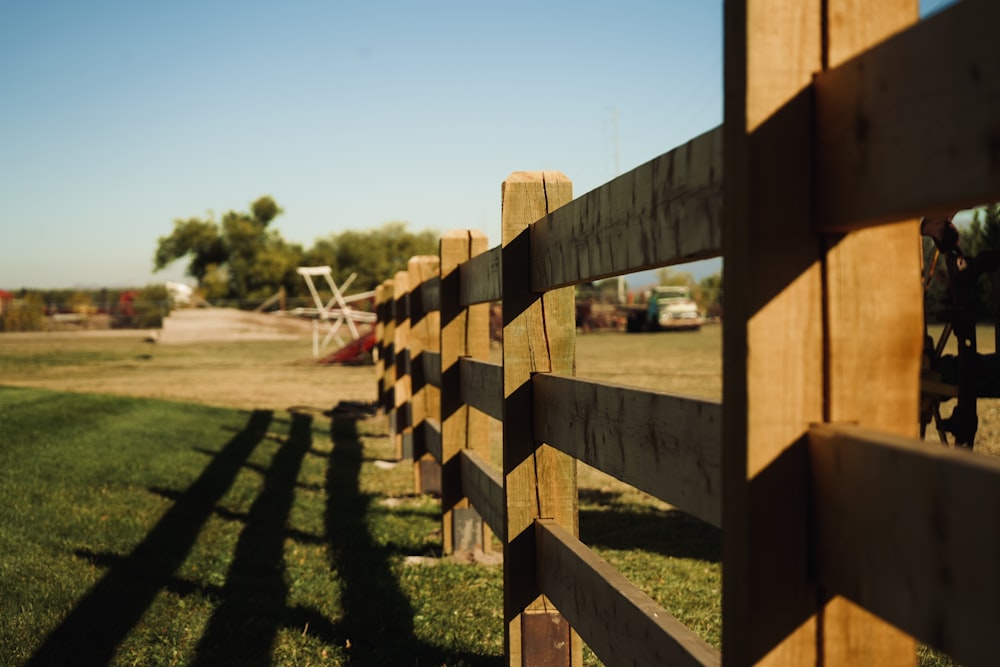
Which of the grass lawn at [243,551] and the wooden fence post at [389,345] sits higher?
the wooden fence post at [389,345]

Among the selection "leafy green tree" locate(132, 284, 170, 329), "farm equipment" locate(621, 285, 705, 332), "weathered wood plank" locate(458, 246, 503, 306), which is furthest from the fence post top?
"leafy green tree" locate(132, 284, 170, 329)

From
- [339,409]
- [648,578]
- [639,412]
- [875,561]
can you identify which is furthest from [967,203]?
[339,409]

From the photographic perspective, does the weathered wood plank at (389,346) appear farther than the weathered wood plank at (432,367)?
Yes

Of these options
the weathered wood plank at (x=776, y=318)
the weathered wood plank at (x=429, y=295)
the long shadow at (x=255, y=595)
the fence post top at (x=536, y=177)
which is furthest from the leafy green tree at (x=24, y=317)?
the weathered wood plank at (x=776, y=318)

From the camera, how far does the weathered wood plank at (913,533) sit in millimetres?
Answer: 1054

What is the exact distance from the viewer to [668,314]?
4125 cm

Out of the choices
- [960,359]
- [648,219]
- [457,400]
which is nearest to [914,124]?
[648,219]

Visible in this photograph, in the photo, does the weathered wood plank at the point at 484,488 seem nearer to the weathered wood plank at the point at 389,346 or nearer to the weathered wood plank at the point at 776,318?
the weathered wood plank at the point at 776,318

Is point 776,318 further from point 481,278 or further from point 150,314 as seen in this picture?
point 150,314

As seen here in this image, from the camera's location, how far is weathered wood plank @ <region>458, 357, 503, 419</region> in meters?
3.92

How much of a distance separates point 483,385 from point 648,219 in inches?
96.5

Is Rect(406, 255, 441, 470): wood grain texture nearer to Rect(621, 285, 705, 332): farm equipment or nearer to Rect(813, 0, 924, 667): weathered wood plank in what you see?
Rect(813, 0, 924, 667): weathered wood plank

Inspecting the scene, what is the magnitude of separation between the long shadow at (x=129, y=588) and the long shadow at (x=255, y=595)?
306 millimetres

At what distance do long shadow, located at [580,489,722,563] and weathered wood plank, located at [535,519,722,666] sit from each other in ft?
8.54
